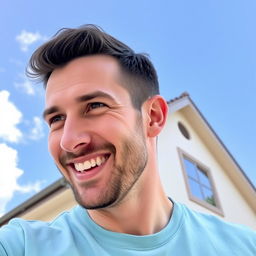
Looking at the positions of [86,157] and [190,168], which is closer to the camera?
[86,157]

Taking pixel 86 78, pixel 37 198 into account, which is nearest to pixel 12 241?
pixel 86 78

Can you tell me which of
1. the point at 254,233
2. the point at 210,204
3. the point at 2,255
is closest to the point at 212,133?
the point at 210,204

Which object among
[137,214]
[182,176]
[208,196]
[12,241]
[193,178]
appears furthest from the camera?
[208,196]

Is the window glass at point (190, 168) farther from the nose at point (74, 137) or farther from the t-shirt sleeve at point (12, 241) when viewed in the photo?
the t-shirt sleeve at point (12, 241)

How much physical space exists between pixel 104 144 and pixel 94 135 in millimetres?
56

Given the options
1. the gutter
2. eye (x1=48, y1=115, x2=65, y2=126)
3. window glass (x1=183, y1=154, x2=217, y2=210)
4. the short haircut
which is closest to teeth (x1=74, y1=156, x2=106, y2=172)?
eye (x1=48, y1=115, x2=65, y2=126)

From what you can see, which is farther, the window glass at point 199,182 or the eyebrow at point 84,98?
the window glass at point 199,182

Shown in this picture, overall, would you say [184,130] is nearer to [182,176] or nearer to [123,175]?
[182,176]

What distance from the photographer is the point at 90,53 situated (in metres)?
1.75

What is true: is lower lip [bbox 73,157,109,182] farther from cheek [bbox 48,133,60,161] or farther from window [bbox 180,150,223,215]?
window [bbox 180,150,223,215]

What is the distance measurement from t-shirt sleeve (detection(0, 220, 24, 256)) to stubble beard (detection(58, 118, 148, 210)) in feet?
0.84

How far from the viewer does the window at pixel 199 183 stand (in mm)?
7684

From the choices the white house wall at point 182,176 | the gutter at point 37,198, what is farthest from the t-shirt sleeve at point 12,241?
the white house wall at point 182,176

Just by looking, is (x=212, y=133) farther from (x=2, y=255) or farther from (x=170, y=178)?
(x=2, y=255)
